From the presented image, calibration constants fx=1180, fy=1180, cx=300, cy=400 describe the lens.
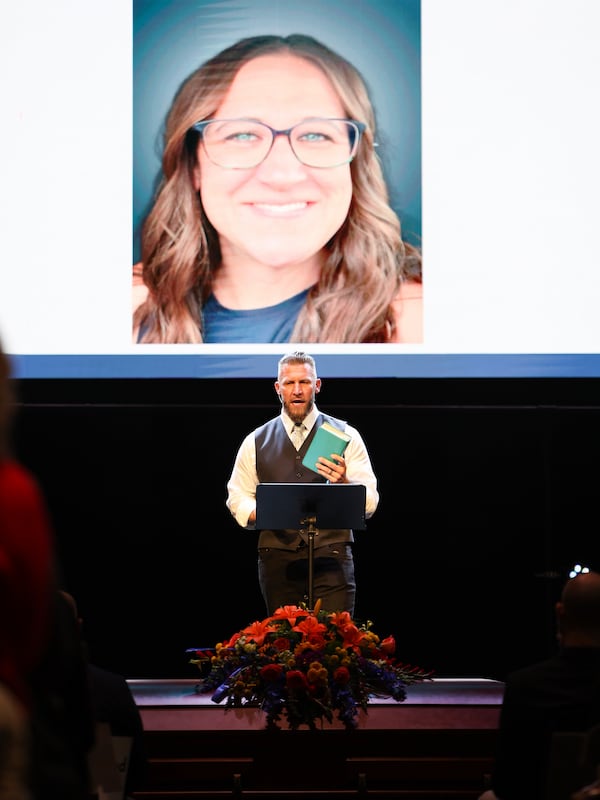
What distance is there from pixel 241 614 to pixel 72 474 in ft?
3.43

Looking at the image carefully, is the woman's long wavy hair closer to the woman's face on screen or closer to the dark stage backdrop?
the woman's face on screen

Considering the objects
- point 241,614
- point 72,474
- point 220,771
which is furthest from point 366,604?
point 220,771

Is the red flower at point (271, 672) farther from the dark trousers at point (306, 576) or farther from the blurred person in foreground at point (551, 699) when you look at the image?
the dark trousers at point (306, 576)

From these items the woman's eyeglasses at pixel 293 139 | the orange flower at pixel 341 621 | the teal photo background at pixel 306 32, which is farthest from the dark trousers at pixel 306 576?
the woman's eyeglasses at pixel 293 139

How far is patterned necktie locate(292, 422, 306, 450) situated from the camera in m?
4.58

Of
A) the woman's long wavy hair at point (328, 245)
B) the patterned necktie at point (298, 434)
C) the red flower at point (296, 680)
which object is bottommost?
the red flower at point (296, 680)

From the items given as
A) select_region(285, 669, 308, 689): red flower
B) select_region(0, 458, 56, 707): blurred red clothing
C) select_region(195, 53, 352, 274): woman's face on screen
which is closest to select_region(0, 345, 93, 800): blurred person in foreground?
select_region(0, 458, 56, 707): blurred red clothing

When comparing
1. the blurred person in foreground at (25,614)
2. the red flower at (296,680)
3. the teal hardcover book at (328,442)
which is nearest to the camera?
the blurred person in foreground at (25,614)

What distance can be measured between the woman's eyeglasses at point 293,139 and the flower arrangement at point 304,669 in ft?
8.19

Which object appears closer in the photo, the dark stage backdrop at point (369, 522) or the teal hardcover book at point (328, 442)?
the teal hardcover book at point (328, 442)

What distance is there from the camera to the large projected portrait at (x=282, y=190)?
5230 mm

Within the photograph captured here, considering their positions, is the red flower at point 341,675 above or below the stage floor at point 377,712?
above

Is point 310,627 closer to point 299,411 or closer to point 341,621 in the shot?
point 341,621

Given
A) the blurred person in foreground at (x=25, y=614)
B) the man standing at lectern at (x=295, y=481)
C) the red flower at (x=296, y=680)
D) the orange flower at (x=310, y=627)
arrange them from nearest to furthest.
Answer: the blurred person in foreground at (x=25, y=614)
the red flower at (x=296, y=680)
the orange flower at (x=310, y=627)
the man standing at lectern at (x=295, y=481)
